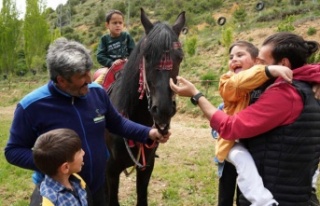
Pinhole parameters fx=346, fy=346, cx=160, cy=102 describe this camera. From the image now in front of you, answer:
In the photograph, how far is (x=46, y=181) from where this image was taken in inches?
77.7

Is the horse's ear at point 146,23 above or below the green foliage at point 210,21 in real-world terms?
below

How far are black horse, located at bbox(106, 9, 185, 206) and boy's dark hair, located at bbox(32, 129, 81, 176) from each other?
728 mm

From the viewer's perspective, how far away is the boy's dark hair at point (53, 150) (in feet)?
6.16

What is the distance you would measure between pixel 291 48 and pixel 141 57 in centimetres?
128

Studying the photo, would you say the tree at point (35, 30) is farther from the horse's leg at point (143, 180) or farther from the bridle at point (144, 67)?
the bridle at point (144, 67)

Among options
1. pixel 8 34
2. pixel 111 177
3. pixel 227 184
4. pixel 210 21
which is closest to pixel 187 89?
pixel 227 184

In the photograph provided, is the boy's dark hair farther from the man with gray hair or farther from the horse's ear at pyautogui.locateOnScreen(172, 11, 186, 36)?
the horse's ear at pyautogui.locateOnScreen(172, 11, 186, 36)

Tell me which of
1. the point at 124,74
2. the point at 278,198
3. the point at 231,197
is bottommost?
the point at 231,197

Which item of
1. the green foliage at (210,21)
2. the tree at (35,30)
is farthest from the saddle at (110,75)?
the green foliage at (210,21)

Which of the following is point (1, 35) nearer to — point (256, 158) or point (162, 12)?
point (162, 12)

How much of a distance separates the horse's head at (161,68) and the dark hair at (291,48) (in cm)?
76

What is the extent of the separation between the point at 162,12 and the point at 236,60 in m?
44.3

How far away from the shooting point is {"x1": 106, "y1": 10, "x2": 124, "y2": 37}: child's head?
14.9 feet

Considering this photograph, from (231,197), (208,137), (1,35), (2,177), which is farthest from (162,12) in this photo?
(231,197)
